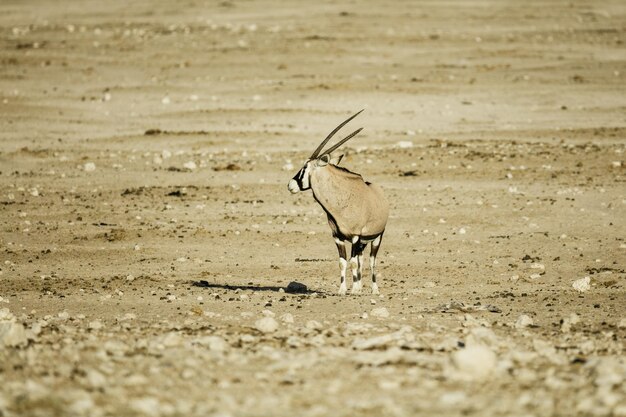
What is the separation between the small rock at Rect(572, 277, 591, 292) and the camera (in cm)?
1217

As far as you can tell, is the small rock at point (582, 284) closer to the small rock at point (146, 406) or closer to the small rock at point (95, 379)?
the small rock at point (95, 379)

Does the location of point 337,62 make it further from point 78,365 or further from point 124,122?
point 78,365

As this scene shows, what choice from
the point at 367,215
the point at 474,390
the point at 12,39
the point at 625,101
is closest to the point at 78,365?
the point at 474,390

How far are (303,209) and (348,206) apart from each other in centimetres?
516

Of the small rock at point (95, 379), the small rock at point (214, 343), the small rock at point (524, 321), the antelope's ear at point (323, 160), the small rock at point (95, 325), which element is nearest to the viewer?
the small rock at point (95, 379)

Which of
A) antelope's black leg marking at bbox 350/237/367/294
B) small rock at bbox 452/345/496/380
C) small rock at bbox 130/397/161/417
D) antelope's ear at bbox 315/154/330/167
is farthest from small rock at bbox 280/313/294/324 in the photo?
small rock at bbox 130/397/161/417

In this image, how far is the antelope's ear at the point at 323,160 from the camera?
1266 cm

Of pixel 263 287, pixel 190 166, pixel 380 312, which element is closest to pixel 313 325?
pixel 380 312

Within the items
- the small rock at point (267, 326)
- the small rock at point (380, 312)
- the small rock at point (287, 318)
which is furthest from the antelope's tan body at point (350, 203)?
the small rock at point (267, 326)

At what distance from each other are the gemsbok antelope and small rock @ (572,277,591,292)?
227 centimetres

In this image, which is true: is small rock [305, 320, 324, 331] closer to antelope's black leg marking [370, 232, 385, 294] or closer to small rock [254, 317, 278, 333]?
small rock [254, 317, 278, 333]

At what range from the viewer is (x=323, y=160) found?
500 inches

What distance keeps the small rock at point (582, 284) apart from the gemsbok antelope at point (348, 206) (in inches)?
89.3

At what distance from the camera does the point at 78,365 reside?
24.2ft
